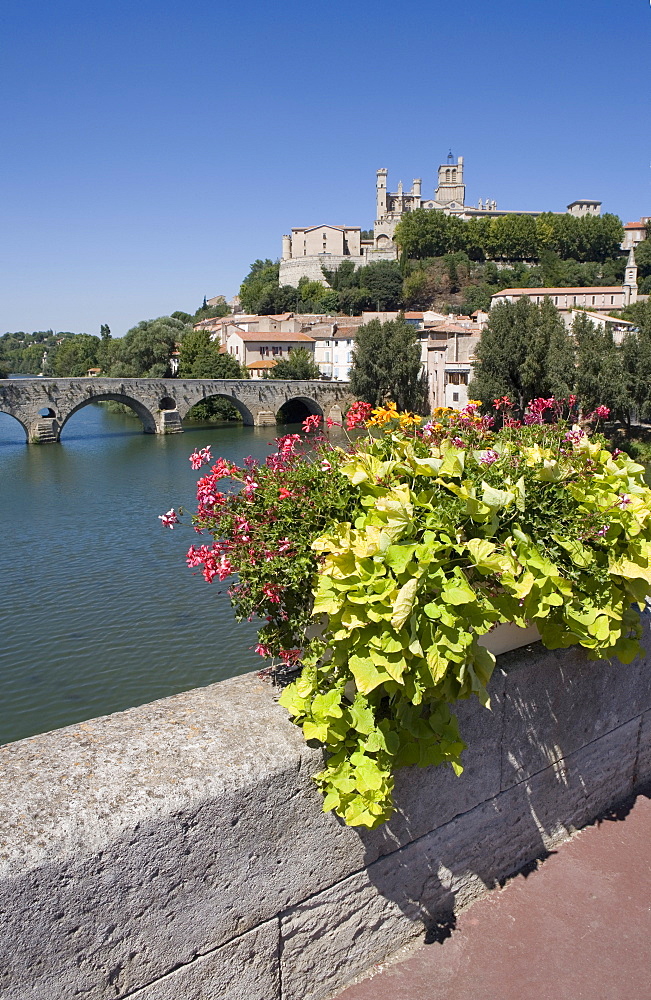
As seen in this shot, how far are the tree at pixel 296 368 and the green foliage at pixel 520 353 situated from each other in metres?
22.2

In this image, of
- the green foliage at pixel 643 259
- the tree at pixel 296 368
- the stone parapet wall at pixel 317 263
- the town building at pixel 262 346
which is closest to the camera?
the tree at pixel 296 368

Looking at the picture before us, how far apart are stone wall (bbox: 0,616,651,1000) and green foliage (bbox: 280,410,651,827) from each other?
0.50 ft

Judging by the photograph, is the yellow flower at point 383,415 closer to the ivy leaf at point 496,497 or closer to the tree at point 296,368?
the ivy leaf at point 496,497

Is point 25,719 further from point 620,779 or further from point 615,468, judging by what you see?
point 615,468

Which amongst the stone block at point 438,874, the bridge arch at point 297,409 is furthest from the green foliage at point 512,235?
the stone block at point 438,874

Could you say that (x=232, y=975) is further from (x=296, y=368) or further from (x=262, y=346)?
(x=262, y=346)

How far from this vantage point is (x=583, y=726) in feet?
8.10

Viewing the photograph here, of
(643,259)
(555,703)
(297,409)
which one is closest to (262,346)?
(297,409)

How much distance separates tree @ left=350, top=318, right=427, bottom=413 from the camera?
37625 mm

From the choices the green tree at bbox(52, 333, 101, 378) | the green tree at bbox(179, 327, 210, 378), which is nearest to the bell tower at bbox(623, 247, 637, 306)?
the green tree at bbox(179, 327, 210, 378)

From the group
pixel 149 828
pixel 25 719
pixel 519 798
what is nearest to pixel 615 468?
pixel 519 798

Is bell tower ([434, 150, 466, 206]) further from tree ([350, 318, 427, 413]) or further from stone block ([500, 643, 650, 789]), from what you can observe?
stone block ([500, 643, 650, 789])

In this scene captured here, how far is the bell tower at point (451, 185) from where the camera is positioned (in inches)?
4209

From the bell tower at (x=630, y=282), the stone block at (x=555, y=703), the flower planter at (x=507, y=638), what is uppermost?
the bell tower at (x=630, y=282)
